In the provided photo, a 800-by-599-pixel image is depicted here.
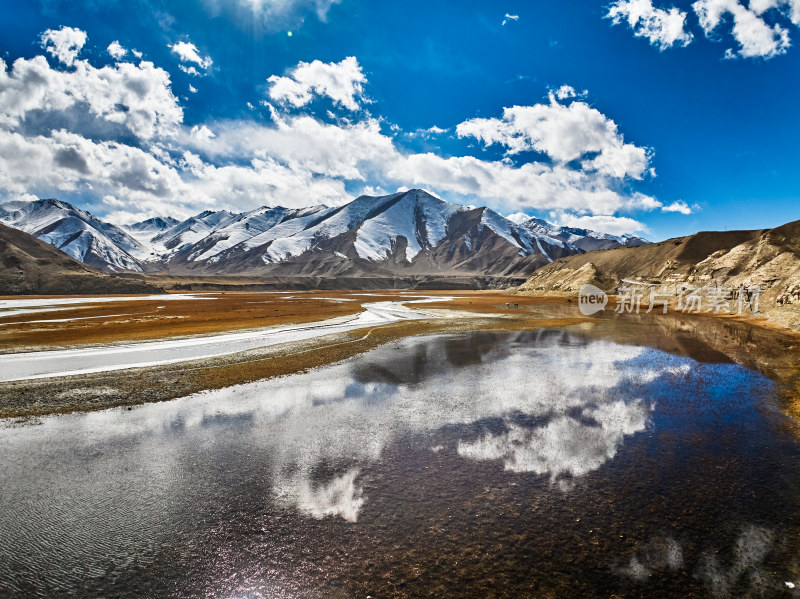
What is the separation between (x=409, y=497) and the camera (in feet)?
28.7

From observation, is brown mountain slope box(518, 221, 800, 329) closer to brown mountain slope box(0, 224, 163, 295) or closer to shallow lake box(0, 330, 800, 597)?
shallow lake box(0, 330, 800, 597)

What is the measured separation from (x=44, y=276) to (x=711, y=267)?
193499 mm

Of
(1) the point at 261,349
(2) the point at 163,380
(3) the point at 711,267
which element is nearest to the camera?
(2) the point at 163,380

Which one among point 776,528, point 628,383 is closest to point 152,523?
point 776,528

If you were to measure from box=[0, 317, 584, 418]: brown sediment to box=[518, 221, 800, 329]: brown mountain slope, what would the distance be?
142ft

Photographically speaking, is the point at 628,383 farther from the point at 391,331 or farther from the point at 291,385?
the point at 391,331

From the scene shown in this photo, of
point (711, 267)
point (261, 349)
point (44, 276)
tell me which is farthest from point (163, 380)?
point (44, 276)

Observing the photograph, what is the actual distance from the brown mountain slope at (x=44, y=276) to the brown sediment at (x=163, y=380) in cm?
14568

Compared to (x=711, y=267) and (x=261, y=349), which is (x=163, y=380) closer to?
(x=261, y=349)

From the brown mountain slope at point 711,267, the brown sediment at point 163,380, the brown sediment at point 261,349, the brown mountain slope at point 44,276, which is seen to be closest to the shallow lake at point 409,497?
the brown sediment at point 163,380

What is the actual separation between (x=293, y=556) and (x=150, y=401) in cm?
1281

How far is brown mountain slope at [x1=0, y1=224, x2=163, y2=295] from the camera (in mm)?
126669

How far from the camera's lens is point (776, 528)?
7367mm

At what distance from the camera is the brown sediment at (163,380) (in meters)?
15.9
